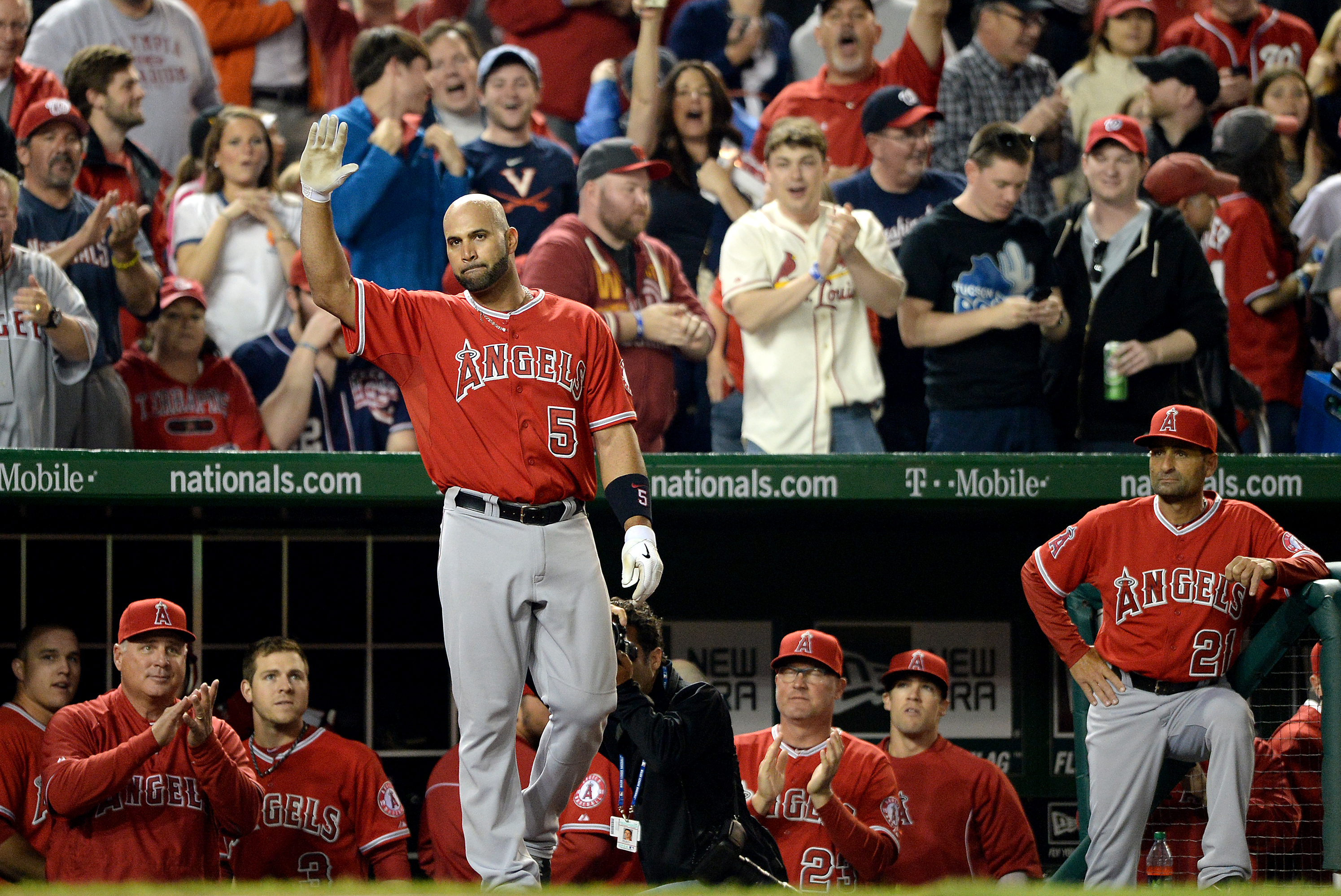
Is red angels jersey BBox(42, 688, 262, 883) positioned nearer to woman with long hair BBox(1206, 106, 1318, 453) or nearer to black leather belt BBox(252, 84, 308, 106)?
black leather belt BBox(252, 84, 308, 106)

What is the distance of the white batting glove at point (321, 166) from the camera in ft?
13.8

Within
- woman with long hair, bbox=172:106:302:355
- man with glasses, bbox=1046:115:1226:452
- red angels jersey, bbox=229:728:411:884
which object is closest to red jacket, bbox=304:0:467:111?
woman with long hair, bbox=172:106:302:355

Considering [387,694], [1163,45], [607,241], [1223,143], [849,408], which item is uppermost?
[1163,45]

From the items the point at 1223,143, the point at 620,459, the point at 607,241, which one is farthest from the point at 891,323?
the point at 620,459

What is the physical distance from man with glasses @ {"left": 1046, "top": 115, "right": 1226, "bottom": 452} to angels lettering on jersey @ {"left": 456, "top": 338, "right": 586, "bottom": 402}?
10.3 feet

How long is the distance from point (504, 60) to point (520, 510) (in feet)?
12.8

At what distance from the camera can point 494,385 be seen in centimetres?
439

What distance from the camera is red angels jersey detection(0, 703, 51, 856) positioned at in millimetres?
5816

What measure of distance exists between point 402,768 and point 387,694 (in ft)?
1.02

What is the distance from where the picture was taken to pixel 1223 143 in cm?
827

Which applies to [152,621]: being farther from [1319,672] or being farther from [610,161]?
[1319,672]

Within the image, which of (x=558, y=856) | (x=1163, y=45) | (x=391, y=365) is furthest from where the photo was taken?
(x=1163, y=45)

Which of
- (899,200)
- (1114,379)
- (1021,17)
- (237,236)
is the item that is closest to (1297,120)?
(1021,17)

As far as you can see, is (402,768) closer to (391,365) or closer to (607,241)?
(607,241)
